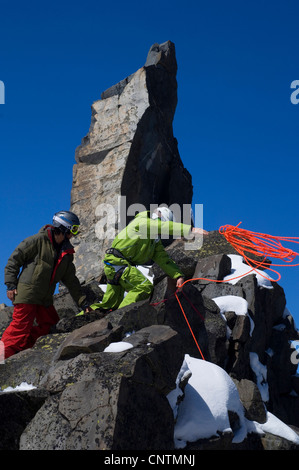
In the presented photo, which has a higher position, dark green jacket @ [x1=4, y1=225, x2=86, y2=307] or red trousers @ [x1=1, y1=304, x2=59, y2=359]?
dark green jacket @ [x1=4, y1=225, x2=86, y2=307]

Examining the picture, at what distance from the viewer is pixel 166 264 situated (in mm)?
9406

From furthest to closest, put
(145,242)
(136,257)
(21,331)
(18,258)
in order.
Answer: (136,257) < (145,242) < (21,331) < (18,258)

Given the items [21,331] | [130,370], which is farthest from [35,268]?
[130,370]

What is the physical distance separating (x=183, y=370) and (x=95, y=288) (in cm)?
566

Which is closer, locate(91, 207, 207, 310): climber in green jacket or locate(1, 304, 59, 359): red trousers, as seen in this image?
locate(1, 304, 59, 359): red trousers

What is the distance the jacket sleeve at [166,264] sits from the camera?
9.24 metres

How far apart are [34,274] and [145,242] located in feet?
6.87

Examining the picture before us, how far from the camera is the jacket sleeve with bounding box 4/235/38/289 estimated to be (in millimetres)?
8250

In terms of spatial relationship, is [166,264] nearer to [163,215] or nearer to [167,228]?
[167,228]

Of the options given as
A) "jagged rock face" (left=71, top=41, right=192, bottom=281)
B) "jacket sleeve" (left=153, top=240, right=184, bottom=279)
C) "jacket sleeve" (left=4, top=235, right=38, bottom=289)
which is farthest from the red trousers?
"jagged rock face" (left=71, top=41, right=192, bottom=281)

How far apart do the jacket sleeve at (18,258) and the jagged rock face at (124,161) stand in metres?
6.24

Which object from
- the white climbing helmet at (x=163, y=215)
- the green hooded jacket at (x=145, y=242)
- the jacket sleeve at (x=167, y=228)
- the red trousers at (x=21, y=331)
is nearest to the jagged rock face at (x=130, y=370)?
the red trousers at (x=21, y=331)

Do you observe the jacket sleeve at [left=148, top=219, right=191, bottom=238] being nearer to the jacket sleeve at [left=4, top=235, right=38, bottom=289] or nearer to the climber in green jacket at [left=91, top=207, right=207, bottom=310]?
the climber in green jacket at [left=91, top=207, right=207, bottom=310]

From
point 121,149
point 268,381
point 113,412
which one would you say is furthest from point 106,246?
point 113,412
